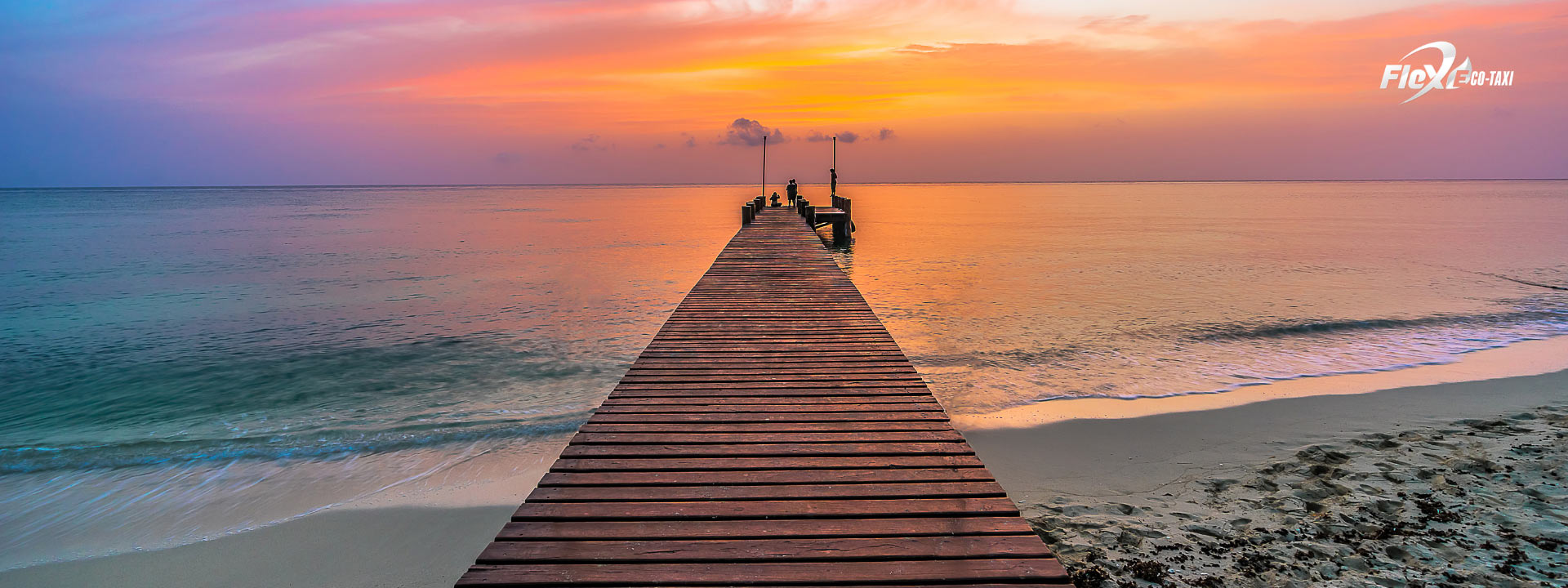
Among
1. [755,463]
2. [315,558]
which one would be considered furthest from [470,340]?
[755,463]

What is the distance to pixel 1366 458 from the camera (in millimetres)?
5723

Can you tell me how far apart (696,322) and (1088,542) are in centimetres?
431

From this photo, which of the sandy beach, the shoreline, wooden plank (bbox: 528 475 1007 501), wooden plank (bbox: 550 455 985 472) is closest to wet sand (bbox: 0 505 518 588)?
the sandy beach

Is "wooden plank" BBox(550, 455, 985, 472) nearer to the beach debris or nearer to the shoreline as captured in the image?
the beach debris

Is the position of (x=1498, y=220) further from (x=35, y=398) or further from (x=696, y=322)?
(x=35, y=398)

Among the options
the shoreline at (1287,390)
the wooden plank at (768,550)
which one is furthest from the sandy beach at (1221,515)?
the wooden plank at (768,550)

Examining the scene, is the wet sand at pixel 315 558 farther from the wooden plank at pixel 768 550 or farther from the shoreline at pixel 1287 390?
the shoreline at pixel 1287 390

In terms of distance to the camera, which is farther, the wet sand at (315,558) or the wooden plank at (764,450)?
the wet sand at (315,558)

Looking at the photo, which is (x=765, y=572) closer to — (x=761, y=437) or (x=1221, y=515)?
(x=761, y=437)

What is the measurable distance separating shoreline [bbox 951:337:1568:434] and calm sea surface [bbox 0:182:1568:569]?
0.92 feet

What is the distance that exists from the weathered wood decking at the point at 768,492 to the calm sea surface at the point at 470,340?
8.68 ft

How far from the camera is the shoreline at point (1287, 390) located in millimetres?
7473

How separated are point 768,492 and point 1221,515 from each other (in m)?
3.20

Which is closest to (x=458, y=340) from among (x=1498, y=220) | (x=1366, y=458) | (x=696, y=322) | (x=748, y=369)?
(x=696, y=322)
